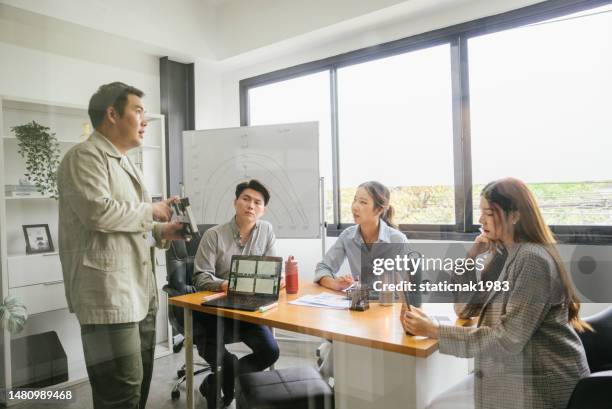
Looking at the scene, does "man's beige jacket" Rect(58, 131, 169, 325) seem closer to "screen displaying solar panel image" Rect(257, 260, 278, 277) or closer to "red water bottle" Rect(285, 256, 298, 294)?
"screen displaying solar panel image" Rect(257, 260, 278, 277)

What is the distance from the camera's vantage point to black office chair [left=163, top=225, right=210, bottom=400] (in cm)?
129

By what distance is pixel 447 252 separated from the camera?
105cm

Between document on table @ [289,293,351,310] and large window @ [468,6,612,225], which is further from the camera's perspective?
document on table @ [289,293,351,310]

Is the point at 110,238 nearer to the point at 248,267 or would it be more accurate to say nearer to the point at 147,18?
the point at 248,267

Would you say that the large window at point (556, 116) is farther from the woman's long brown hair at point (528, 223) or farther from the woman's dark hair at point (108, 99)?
the woman's dark hair at point (108, 99)

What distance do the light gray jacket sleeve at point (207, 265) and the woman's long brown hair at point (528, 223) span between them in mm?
979

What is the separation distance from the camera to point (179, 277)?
138cm

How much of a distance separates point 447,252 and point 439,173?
24 centimetres

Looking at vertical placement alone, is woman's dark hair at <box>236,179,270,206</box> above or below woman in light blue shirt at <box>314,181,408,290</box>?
above

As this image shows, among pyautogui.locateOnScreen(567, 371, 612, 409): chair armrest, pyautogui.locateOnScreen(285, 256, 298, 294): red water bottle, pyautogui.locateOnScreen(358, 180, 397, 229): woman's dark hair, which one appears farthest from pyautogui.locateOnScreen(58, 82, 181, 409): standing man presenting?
pyautogui.locateOnScreen(567, 371, 612, 409): chair armrest

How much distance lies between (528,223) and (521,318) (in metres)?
0.23

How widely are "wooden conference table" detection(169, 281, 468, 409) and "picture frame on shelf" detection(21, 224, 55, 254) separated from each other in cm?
44

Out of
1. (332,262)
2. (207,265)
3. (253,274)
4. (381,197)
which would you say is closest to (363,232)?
(381,197)

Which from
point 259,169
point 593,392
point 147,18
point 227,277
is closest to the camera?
point 593,392
